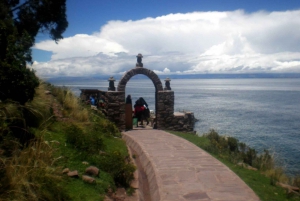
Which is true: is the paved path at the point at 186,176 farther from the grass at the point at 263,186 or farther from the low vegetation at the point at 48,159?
the low vegetation at the point at 48,159

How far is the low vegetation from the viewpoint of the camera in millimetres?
4699

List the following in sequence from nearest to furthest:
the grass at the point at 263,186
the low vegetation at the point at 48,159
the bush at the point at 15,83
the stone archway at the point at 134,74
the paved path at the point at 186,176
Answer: the low vegetation at the point at 48,159, the bush at the point at 15,83, the paved path at the point at 186,176, the grass at the point at 263,186, the stone archway at the point at 134,74

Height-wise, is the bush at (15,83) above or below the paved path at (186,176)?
above

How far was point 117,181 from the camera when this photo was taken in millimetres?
7117

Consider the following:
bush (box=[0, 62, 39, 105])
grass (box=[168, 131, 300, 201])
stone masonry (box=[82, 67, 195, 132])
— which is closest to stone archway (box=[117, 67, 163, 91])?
stone masonry (box=[82, 67, 195, 132])

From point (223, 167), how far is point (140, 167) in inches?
96.5

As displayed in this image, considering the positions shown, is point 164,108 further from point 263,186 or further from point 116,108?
point 263,186

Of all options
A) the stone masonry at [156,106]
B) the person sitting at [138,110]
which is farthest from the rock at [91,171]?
the person sitting at [138,110]

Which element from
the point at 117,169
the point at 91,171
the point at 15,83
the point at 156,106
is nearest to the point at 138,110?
the point at 156,106

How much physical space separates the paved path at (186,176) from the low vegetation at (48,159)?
2.46 ft

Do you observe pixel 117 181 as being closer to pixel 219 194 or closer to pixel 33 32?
pixel 219 194

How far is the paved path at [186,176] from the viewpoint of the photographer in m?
6.27

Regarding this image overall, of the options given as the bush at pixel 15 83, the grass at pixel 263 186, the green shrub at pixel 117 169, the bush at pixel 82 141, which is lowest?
the grass at pixel 263 186

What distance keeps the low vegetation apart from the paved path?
2.46 feet
